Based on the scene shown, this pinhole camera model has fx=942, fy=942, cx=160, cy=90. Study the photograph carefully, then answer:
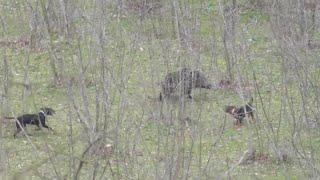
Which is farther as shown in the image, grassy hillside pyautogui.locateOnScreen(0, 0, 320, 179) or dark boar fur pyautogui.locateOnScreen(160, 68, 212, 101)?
dark boar fur pyautogui.locateOnScreen(160, 68, 212, 101)

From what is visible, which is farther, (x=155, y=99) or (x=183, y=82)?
(x=155, y=99)

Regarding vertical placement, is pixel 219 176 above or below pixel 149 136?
above

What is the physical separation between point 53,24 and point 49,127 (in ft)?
14.3

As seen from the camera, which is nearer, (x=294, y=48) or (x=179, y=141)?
(x=179, y=141)

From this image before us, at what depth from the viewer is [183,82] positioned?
6734 millimetres

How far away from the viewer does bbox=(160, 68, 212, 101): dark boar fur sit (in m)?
7.12

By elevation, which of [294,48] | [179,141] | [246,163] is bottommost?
[246,163]

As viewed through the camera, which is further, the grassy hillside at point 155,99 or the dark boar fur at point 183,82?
the dark boar fur at point 183,82

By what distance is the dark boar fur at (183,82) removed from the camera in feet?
23.4

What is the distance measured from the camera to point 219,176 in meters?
4.98

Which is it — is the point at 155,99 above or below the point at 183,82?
below

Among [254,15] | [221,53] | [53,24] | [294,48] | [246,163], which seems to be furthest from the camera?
[254,15]

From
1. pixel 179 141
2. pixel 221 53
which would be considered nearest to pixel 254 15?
pixel 221 53

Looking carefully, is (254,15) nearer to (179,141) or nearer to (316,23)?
(316,23)
